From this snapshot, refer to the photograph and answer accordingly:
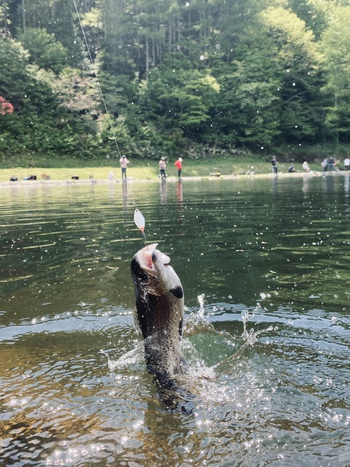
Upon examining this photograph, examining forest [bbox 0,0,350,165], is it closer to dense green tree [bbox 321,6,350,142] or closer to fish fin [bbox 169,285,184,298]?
dense green tree [bbox 321,6,350,142]

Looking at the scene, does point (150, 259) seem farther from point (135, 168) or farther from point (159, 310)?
point (135, 168)

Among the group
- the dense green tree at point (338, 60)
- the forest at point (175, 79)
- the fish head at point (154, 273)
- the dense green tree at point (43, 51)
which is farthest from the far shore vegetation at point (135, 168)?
the fish head at point (154, 273)

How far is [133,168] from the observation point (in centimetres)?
4503

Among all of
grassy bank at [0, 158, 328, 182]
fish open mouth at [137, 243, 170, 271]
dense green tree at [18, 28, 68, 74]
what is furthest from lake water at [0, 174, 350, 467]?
dense green tree at [18, 28, 68, 74]

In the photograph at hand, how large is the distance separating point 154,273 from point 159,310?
0.36 m

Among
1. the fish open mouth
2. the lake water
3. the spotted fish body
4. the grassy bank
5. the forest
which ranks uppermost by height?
the forest

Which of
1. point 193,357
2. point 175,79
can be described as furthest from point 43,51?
point 193,357

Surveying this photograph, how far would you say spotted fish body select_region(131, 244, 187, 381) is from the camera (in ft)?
11.3

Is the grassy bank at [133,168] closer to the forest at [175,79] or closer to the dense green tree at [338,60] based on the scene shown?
the forest at [175,79]

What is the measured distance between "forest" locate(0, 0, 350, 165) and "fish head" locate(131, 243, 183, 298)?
1753 inches

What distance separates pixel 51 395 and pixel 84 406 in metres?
0.35

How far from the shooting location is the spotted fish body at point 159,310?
345 centimetres

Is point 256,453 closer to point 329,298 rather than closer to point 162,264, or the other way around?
point 162,264

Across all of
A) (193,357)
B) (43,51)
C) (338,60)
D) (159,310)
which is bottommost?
(193,357)
